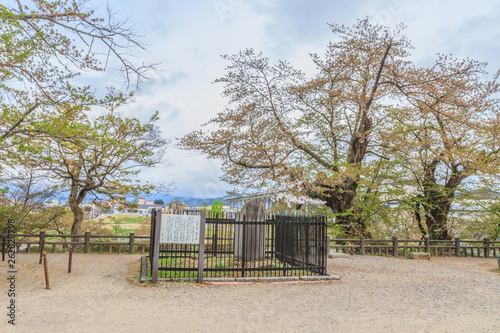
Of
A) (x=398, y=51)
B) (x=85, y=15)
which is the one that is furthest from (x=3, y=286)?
(x=398, y=51)

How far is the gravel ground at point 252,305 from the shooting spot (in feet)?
17.6

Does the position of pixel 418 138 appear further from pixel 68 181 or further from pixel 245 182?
pixel 68 181

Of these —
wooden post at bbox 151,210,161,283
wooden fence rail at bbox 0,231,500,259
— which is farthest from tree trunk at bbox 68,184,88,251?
wooden post at bbox 151,210,161,283

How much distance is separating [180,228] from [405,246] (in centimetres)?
1375

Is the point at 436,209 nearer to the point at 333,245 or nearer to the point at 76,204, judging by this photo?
the point at 333,245

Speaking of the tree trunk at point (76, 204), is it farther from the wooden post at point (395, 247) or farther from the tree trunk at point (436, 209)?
the tree trunk at point (436, 209)

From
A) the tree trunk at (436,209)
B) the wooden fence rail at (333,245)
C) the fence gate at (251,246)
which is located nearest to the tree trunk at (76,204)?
the wooden fence rail at (333,245)

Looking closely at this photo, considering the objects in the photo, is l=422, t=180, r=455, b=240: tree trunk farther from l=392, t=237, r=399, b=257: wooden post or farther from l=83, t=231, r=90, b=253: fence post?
l=83, t=231, r=90, b=253: fence post

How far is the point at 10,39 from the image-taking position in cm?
895

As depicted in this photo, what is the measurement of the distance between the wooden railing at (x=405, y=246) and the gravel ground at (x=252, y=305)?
23.9 ft

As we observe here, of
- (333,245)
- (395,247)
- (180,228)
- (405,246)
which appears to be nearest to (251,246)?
(180,228)

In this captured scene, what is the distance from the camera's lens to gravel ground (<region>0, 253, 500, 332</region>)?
5.37m

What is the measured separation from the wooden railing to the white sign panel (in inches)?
391

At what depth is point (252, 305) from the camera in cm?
659
